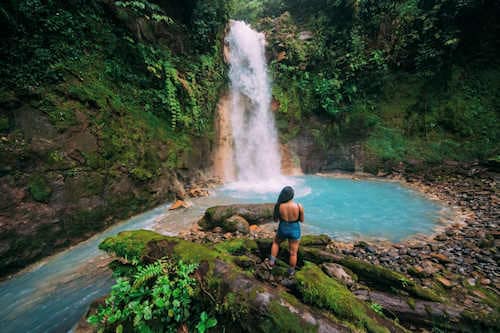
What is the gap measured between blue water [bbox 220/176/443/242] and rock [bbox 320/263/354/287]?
2.01 m

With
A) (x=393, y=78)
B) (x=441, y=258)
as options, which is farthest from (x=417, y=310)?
(x=393, y=78)

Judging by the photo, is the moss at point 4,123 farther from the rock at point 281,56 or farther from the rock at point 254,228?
the rock at point 281,56

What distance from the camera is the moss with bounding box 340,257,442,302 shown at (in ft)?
8.11

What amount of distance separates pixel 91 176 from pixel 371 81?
14.0 meters

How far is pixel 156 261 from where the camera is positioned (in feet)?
7.92

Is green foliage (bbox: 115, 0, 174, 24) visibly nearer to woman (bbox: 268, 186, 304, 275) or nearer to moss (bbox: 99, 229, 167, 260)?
moss (bbox: 99, 229, 167, 260)

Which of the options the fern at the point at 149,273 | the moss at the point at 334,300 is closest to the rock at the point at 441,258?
the moss at the point at 334,300

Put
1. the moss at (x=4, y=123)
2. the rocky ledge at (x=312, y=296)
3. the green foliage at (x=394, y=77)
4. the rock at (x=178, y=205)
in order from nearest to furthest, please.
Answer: the rocky ledge at (x=312, y=296) < the moss at (x=4, y=123) < the rock at (x=178, y=205) < the green foliage at (x=394, y=77)

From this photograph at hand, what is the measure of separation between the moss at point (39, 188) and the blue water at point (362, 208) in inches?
206

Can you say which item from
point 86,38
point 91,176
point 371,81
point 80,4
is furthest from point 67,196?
point 371,81

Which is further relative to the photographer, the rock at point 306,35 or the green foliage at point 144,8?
the rock at point 306,35

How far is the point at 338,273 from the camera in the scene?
2.85m

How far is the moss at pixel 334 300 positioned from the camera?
178 cm

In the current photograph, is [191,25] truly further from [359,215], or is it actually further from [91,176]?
[359,215]
